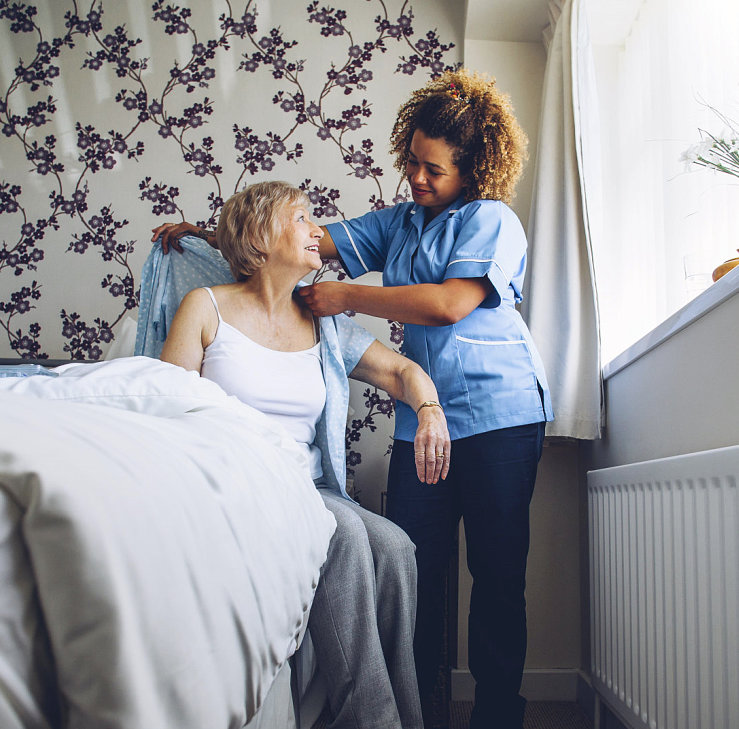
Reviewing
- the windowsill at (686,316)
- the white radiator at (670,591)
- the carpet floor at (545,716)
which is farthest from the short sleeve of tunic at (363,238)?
the carpet floor at (545,716)

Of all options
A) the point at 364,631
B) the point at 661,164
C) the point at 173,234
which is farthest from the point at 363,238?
the point at 364,631

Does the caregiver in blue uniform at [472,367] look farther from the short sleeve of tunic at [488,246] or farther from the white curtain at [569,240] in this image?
the white curtain at [569,240]

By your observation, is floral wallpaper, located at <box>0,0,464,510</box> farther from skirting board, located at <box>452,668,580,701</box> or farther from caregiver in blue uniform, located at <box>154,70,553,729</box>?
skirting board, located at <box>452,668,580,701</box>

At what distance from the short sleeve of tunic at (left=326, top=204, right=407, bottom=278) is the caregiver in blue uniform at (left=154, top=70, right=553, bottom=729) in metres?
0.11

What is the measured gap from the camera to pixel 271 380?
1.42 meters

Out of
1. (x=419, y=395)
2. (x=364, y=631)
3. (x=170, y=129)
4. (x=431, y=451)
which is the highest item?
(x=170, y=129)

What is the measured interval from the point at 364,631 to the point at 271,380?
23.6 inches

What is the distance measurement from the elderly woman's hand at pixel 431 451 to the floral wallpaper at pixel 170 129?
90 cm

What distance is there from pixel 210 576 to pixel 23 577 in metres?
0.13

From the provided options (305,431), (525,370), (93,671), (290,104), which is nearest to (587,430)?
(525,370)

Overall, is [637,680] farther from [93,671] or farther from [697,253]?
[93,671]

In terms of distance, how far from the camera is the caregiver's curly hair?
5.22 ft

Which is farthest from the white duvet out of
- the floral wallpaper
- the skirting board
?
the floral wallpaper

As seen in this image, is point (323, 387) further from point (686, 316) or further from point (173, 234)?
point (686, 316)
